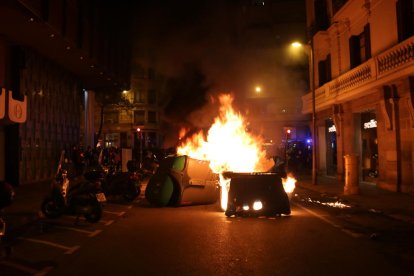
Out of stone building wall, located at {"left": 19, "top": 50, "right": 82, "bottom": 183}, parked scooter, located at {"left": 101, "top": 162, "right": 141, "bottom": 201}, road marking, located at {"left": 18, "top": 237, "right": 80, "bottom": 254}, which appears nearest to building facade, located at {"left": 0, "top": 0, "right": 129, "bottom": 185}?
stone building wall, located at {"left": 19, "top": 50, "right": 82, "bottom": 183}

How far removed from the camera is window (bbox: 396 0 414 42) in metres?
14.0

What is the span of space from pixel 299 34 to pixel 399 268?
3965 centimetres

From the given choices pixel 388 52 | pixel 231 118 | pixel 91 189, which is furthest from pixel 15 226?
pixel 388 52

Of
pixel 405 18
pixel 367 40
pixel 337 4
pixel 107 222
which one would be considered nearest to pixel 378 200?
pixel 405 18

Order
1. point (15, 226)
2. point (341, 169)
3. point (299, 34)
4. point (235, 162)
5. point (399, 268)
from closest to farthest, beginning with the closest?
point (399, 268), point (15, 226), point (235, 162), point (341, 169), point (299, 34)

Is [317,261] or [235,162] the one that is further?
[235,162]

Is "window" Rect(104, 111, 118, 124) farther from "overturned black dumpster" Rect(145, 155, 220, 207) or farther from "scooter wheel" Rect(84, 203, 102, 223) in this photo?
"scooter wheel" Rect(84, 203, 102, 223)

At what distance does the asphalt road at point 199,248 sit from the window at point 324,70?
1444 centimetres

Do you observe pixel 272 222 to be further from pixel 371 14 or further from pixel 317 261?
pixel 371 14

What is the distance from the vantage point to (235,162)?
13.6 metres

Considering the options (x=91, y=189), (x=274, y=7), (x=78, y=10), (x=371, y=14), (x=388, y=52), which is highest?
(x=274, y=7)

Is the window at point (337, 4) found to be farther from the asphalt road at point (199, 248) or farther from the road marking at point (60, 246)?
the road marking at point (60, 246)

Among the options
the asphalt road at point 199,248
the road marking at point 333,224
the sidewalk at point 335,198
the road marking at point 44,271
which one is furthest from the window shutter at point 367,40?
the road marking at point 44,271

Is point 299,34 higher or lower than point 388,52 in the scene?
higher
